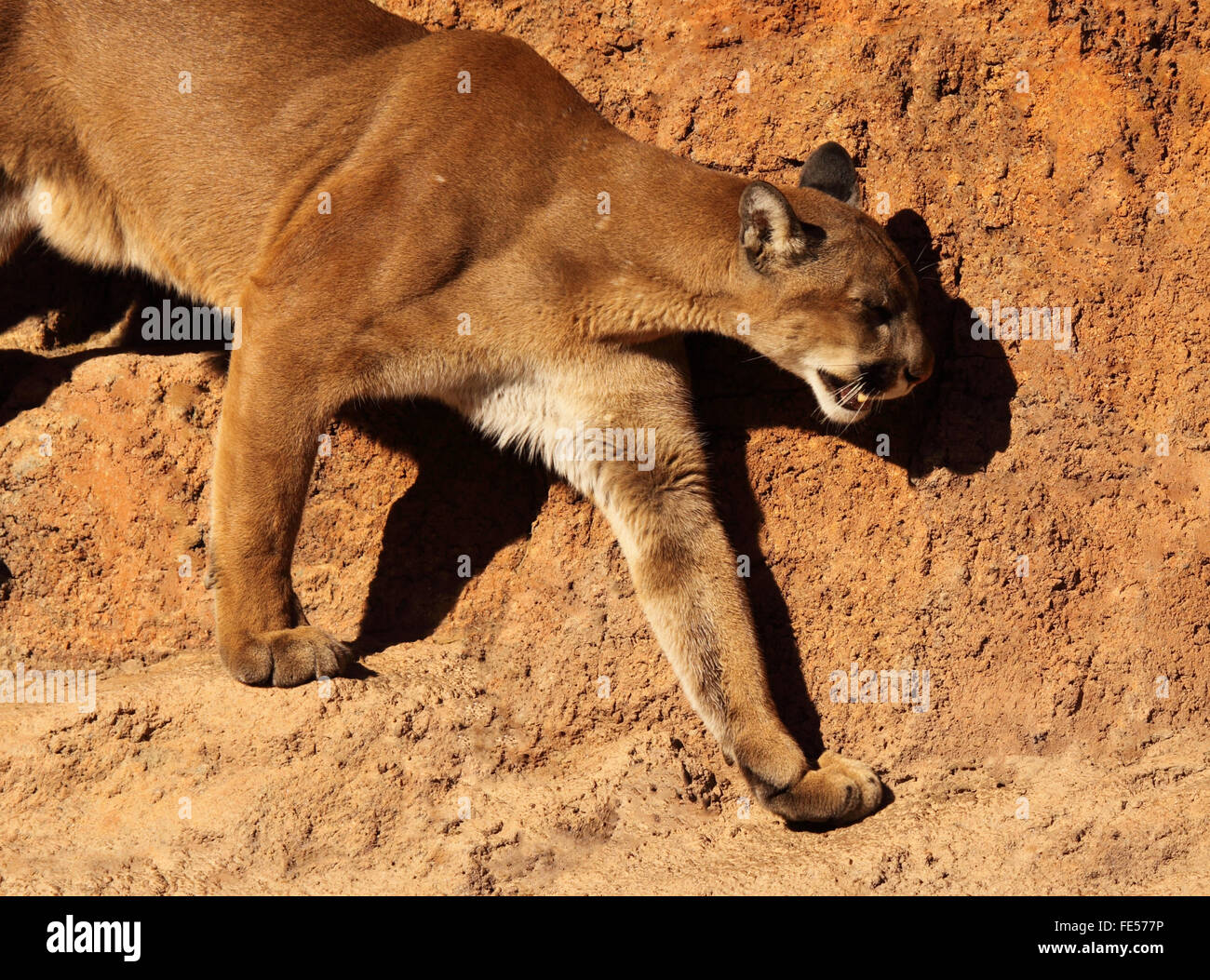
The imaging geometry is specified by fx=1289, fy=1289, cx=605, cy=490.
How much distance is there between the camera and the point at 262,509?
14.8 feet

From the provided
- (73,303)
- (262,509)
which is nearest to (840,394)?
(262,509)

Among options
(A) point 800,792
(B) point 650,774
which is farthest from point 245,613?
(A) point 800,792

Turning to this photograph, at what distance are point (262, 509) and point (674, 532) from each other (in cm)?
148

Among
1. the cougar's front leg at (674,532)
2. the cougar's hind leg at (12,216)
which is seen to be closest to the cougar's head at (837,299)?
the cougar's front leg at (674,532)

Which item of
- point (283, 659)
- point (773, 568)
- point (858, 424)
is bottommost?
point (283, 659)

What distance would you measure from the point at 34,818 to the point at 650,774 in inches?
82.6

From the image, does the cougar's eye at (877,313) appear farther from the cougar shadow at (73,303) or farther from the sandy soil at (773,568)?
the cougar shadow at (73,303)

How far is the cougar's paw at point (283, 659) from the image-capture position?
4.46m

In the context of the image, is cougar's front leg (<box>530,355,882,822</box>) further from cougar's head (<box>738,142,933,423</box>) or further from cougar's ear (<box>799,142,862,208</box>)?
cougar's ear (<box>799,142,862,208</box>)

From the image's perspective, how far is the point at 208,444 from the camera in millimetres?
5133

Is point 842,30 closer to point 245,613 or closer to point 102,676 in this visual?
point 245,613

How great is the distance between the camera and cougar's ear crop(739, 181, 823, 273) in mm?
4445

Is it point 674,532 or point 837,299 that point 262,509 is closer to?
point 674,532

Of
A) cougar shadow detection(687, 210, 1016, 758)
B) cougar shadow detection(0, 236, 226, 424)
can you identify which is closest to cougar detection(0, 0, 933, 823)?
cougar shadow detection(687, 210, 1016, 758)
